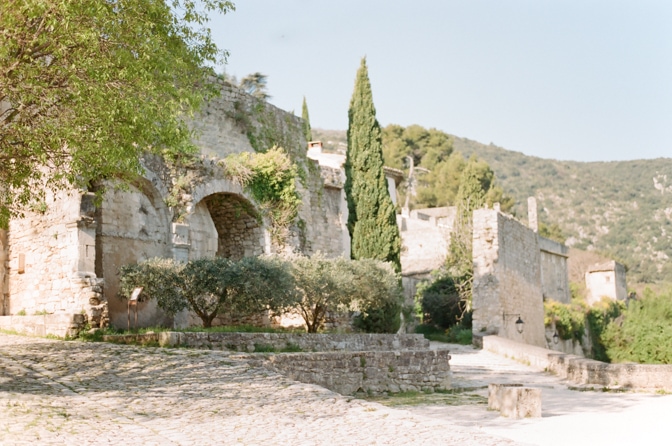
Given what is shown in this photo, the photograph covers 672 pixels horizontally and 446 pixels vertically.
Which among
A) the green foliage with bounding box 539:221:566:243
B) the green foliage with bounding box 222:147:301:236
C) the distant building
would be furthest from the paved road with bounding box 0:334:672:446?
the green foliage with bounding box 539:221:566:243

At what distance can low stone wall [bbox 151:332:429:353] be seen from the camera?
50.3ft

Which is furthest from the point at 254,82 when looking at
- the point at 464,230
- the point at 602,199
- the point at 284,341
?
the point at 602,199

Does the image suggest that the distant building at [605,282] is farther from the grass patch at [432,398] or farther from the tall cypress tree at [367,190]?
the grass patch at [432,398]

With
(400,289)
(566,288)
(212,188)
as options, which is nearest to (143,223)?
(212,188)

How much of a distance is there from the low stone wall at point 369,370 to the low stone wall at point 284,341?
5.61 feet

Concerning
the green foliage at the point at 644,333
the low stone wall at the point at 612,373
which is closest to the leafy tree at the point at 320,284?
the low stone wall at the point at 612,373

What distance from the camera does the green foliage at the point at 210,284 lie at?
58.5ft

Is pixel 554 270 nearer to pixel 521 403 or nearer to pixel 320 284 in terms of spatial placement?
pixel 320 284

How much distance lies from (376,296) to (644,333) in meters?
15.7

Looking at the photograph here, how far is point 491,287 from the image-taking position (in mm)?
28094

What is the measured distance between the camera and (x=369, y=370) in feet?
50.9

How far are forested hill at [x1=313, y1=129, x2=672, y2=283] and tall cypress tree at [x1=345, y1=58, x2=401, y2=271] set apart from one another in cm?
5530

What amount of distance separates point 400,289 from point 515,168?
88188mm

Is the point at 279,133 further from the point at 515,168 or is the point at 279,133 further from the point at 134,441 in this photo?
the point at 515,168
